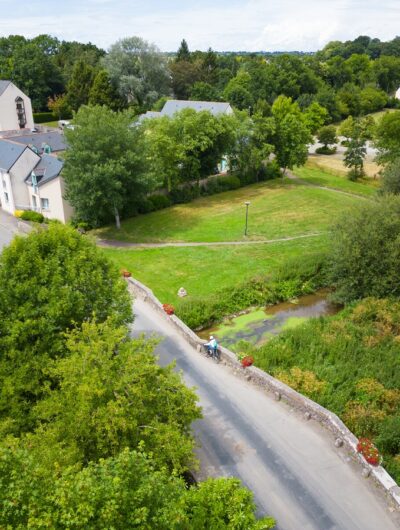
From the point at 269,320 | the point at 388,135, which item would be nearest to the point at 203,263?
the point at 269,320

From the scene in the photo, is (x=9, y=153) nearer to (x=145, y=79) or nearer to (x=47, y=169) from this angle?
(x=47, y=169)

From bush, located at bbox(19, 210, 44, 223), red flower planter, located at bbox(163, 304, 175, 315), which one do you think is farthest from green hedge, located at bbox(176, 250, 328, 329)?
bush, located at bbox(19, 210, 44, 223)

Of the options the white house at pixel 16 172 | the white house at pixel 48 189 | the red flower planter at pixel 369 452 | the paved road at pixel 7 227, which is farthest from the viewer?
the white house at pixel 16 172

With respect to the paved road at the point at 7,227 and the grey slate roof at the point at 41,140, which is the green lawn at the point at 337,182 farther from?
the paved road at the point at 7,227

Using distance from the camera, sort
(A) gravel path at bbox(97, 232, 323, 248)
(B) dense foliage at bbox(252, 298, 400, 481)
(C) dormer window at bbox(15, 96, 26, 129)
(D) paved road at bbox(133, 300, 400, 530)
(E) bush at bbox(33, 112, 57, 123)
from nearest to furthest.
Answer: (D) paved road at bbox(133, 300, 400, 530)
(B) dense foliage at bbox(252, 298, 400, 481)
(A) gravel path at bbox(97, 232, 323, 248)
(C) dormer window at bbox(15, 96, 26, 129)
(E) bush at bbox(33, 112, 57, 123)

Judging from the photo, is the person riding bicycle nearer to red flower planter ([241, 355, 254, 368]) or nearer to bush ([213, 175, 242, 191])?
red flower planter ([241, 355, 254, 368])

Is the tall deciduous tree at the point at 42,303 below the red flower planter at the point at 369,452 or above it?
above

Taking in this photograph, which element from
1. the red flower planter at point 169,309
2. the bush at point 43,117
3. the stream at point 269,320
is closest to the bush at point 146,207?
the stream at point 269,320
